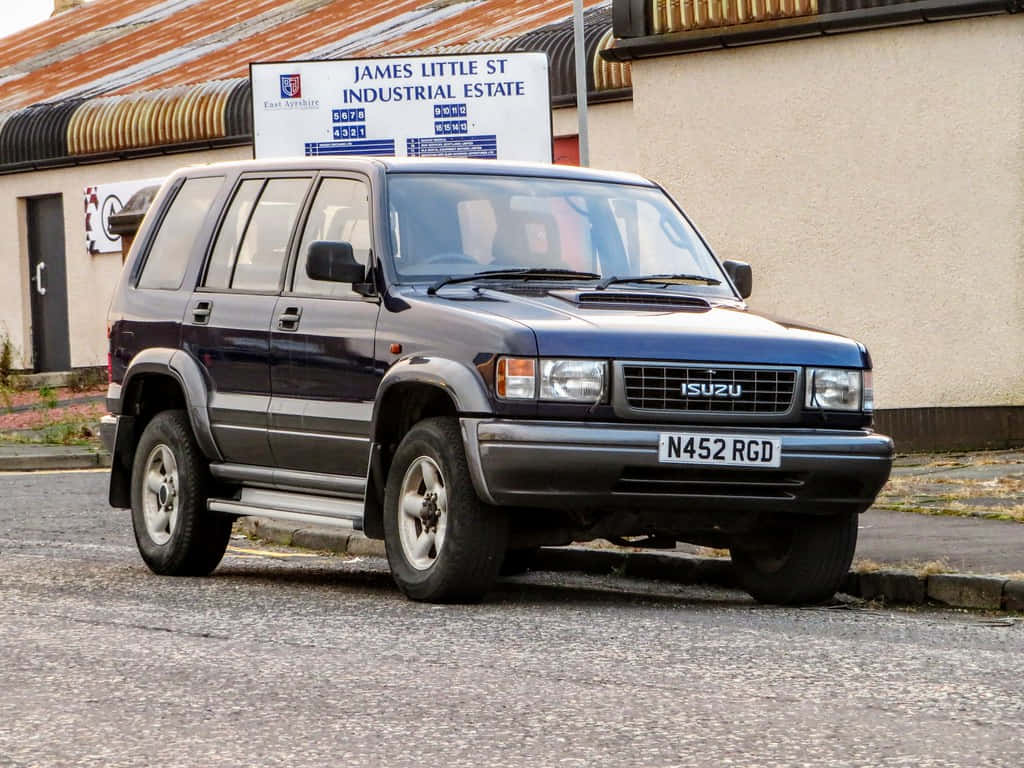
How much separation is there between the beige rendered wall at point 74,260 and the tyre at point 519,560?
18.5 meters

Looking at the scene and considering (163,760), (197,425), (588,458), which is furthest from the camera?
(197,425)

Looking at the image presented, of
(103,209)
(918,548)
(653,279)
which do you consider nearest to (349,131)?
(653,279)

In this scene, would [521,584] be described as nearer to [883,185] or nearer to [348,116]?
[883,185]

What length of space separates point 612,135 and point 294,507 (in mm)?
13879

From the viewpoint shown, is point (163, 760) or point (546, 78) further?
point (546, 78)

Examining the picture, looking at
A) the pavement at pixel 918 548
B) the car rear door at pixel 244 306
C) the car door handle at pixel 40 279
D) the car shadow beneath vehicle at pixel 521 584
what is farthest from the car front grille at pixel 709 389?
the car door handle at pixel 40 279

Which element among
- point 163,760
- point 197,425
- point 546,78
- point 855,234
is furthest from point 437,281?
point 546,78

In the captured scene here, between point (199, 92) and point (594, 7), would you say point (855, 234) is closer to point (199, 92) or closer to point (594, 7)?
point (594, 7)

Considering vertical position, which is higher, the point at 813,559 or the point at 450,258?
the point at 450,258

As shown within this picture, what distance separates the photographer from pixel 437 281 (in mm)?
9266

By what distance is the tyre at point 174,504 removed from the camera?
405 inches

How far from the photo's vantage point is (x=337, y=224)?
981 centimetres

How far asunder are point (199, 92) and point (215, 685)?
75.3ft

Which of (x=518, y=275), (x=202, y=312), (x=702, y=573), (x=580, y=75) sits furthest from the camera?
(x=580, y=75)
